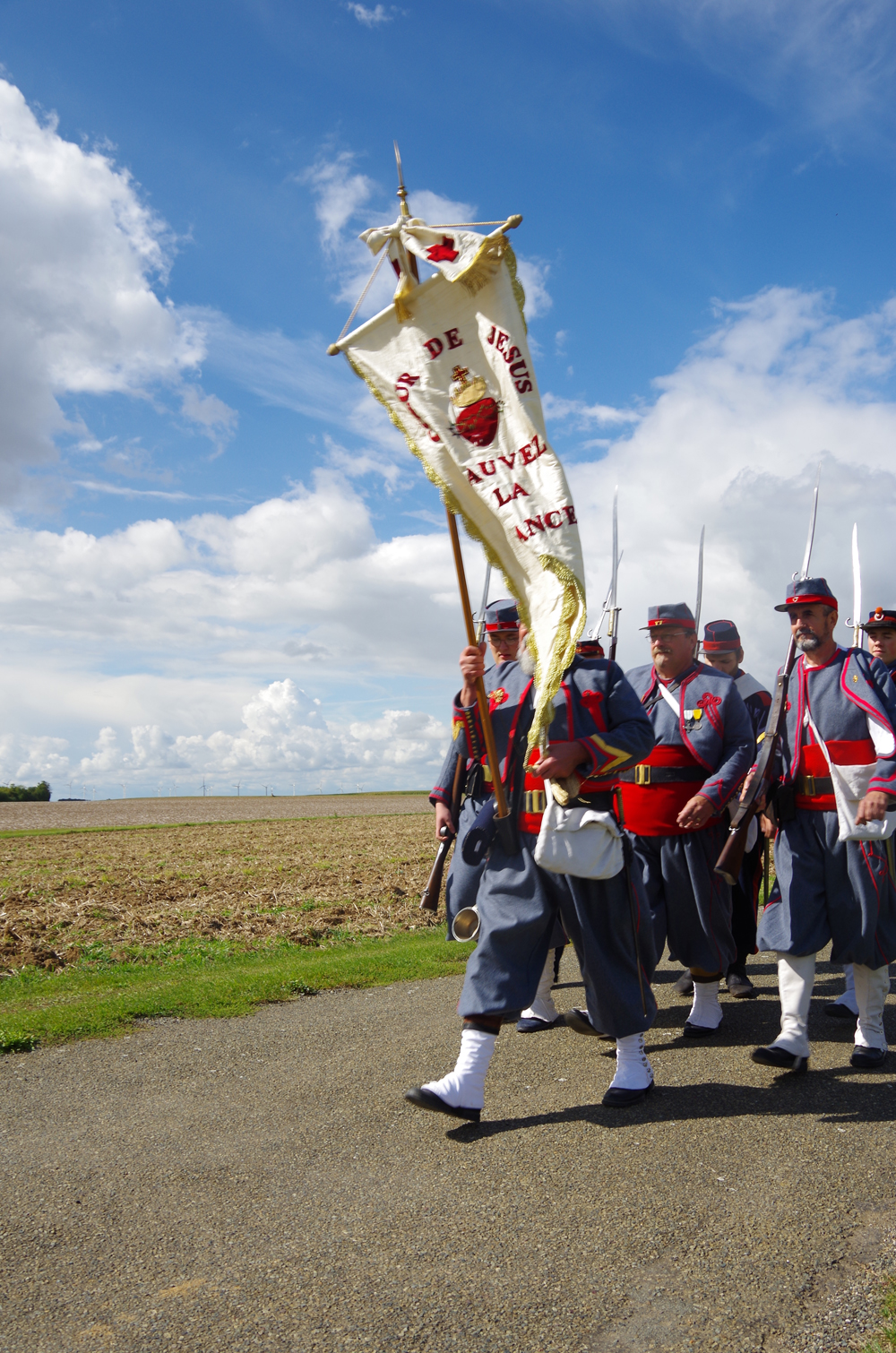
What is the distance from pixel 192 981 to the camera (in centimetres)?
691

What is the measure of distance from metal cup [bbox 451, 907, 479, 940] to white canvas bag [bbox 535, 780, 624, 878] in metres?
0.67

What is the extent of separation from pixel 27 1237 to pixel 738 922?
5.24 metres

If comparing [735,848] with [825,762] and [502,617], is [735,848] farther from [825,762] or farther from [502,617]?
[502,617]

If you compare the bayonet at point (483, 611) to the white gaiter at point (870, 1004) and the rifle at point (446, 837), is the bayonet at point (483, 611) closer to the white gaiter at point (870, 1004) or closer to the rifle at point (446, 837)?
the rifle at point (446, 837)

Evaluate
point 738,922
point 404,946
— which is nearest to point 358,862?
point 404,946

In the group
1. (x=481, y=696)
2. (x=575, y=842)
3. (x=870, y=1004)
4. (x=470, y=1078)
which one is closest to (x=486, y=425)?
(x=481, y=696)

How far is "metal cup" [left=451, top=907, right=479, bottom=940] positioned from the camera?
4617 millimetres

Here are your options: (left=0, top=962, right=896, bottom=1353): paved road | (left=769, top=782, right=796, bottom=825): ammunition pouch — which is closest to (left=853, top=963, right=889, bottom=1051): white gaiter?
(left=0, top=962, right=896, bottom=1353): paved road

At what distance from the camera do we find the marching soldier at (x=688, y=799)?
536 cm

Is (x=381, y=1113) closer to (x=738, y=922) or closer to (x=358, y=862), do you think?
(x=738, y=922)

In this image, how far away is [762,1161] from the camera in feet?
11.6

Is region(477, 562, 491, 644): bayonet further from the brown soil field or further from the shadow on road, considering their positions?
the brown soil field

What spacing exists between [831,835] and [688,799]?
0.89m

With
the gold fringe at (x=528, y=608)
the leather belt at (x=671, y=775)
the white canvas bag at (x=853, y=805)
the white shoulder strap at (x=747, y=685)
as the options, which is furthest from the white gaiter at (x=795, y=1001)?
the white shoulder strap at (x=747, y=685)
